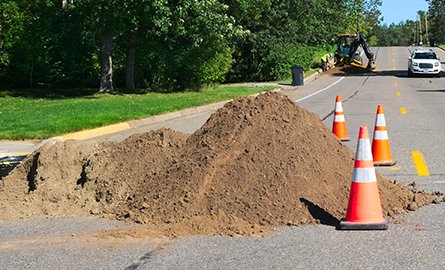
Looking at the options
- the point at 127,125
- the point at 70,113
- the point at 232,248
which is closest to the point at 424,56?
the point at 70,113

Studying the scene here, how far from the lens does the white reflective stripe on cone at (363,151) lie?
6937mm

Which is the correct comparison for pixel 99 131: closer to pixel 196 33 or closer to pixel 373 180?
pixel 373 180

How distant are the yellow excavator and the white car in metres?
4.17

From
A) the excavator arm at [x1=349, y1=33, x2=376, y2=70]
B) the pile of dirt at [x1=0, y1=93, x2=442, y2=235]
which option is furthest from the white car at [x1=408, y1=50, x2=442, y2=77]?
the pile of dirt at [x1=0, y1=93, x2=442, y2=235]

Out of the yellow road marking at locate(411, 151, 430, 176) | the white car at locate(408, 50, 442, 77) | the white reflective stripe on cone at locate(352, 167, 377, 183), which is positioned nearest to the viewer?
the white reflective stripe on cone at locate(352, 167, 377, 183)

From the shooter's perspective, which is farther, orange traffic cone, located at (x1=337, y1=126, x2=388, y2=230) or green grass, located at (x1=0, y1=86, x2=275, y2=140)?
green grass, located at (x1=0, y1=86, x2=275, y2=140)

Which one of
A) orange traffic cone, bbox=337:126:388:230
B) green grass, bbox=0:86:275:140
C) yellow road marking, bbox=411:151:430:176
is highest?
orange traffic cone, bbox=337:126:388:230

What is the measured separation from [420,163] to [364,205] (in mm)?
4209

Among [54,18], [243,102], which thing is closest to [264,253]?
[243,102]

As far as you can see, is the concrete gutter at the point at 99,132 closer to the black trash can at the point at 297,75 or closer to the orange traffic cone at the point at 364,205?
the orange traffic cone at the point at 364,205

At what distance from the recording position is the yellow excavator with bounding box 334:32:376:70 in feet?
158

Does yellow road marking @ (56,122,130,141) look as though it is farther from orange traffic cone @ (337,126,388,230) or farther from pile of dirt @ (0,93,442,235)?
orange traffic cone @ (337,126,388,230)

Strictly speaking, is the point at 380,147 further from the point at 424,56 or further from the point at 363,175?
the point at 424,56

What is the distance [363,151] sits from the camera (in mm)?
6961
